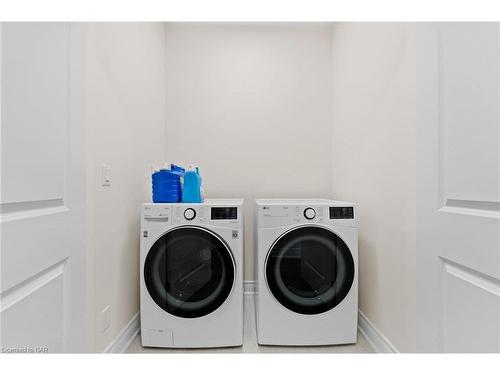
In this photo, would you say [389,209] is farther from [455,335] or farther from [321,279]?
[455,335]

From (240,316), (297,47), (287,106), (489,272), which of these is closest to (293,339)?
(240,316)

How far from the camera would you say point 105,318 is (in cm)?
135

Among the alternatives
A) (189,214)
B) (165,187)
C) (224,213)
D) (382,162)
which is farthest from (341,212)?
(165,187)

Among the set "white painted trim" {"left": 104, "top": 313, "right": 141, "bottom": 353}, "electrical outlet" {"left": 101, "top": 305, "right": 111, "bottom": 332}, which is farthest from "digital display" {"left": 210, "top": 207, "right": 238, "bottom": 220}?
"white painted trim" {"left": 104, "top": 313, "right": 141, "bottom": 353}

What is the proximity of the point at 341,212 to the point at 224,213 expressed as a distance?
0.69 metres

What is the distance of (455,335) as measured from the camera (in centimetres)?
90

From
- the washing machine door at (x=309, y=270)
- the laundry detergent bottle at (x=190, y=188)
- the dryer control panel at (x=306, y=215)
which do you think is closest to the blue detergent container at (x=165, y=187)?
the laundry detergent bottle at (x=190, y=188)

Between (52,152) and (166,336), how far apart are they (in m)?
1.17

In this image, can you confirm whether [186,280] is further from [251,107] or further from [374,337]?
[251,107]

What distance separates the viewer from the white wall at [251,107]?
2.36 metres

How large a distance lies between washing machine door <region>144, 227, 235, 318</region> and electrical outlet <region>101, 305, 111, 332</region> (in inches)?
8.8

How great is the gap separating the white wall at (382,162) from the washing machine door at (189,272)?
86 cm

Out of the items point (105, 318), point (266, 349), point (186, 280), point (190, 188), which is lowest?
point (266, 349)

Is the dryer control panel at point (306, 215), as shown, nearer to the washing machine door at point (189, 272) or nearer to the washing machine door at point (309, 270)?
the washing machine door at point (309, 270)
